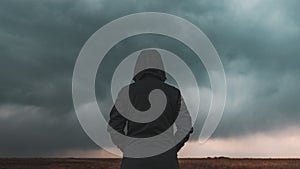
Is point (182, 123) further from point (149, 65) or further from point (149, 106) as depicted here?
point (149, 65)

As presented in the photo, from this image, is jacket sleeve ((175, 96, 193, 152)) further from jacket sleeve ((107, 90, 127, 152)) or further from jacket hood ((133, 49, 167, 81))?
jacket sleeve ((107, 90, 127, 152))

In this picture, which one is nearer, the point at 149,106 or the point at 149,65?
the point at 149,106

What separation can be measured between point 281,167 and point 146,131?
37.7 metres

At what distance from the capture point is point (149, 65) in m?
6.62

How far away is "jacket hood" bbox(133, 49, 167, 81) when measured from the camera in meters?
6.62

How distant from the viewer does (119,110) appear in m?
6.60

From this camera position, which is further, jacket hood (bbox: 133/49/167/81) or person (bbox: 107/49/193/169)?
jacket hood (bbox: 133/49/167/81)

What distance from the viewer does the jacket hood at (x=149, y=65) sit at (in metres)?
6.62

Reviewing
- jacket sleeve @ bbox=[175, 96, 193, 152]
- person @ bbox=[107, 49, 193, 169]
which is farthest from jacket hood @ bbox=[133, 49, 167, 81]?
jacket sleeve @ bbox=[175, 96, 193, 152]

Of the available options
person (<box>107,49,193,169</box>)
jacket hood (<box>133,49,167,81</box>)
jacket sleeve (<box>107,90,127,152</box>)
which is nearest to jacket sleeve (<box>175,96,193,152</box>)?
person (<box>107,49,193,169</box>)

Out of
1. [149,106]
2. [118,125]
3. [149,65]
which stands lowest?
[118,125]

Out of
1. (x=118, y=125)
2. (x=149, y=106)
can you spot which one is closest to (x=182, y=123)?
(x=149, y=106)

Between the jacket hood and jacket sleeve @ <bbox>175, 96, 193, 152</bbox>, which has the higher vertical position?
the jacket hood

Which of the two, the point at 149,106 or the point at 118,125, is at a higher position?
the point at 149,106
